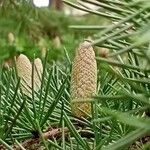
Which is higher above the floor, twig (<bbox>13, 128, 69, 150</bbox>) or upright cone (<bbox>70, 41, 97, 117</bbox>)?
upright cone (<bbox>70, 41, 97, 117</bbox>)

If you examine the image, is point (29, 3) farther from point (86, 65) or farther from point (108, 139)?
point (108, 139)

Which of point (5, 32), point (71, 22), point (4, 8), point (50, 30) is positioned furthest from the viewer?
point (71, 22)

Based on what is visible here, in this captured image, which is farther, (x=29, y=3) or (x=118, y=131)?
(x=29, y=3)

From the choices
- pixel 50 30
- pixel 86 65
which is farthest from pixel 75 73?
pixel 50 30

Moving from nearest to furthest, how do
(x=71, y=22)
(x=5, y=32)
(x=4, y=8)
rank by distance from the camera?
(x=4, y=8)
(x=5, y=32)
(x=71, y=22)

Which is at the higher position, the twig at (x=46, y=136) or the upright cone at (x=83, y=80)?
the upright cone at (x=83, y=80)

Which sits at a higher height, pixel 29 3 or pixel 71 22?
pixel 29 3

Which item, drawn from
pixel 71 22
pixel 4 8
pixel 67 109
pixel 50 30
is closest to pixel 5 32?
pixel 50 30
